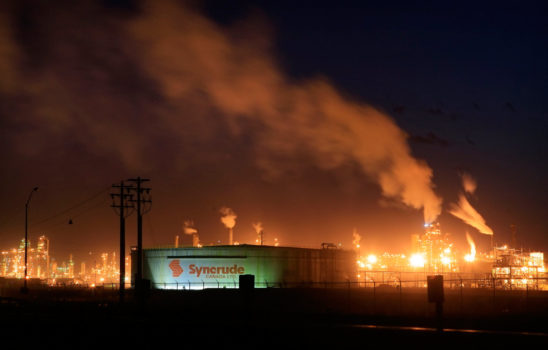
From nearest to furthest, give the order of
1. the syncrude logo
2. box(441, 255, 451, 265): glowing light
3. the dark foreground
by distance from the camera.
Answer: the dark foreground → the syncrude logo → box(441, 255, 451, 265): glowing light

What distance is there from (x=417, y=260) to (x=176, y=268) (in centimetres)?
6586

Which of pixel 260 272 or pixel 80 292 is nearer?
pixel 260 272

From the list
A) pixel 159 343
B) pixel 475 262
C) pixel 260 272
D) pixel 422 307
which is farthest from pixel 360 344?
pixel 475 262

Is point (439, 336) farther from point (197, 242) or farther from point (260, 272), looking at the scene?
point (197, 242)

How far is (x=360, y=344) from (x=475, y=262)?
419 ft

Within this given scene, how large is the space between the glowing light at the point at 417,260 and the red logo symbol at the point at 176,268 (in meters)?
64.0

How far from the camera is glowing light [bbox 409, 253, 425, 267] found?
424 feet

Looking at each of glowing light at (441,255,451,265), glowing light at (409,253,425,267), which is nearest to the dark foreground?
glowing light at (441,255,451,265)

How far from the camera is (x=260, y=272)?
80.2m

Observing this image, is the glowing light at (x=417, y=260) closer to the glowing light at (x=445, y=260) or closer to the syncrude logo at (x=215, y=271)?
the glowing light at (x=445, y=260)

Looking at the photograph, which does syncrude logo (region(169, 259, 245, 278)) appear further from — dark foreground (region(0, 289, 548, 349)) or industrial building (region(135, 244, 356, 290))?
dark foreground (region(0, 289, 548, 349))

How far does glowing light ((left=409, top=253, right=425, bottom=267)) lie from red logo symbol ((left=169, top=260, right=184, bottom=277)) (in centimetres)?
6405

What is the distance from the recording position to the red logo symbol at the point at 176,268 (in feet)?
270

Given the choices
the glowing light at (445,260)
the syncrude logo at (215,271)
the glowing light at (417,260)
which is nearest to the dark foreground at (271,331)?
the syncrude logo at (215,271)
